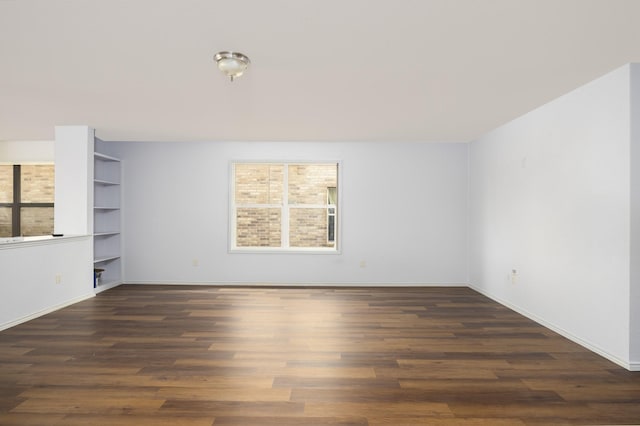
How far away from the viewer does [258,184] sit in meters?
6.90

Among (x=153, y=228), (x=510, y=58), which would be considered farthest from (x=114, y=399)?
(x=153, y=228)

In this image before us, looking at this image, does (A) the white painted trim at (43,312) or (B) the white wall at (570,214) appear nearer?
(B) the white wall at (570,214)

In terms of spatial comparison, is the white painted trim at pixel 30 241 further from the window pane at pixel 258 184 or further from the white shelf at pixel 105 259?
the window pane at pixel 258 184

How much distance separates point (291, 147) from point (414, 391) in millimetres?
4481

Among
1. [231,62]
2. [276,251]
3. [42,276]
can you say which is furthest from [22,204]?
[231,62]

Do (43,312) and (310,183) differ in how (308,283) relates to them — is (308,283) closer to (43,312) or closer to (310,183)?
(310,183)

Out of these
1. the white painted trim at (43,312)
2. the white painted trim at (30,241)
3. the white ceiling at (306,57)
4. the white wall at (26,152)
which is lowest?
the white painted trim at (43,312)

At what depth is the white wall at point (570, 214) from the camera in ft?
9.65

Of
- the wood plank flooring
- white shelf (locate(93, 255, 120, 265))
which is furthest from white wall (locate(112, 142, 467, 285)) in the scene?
the wood plank flooring

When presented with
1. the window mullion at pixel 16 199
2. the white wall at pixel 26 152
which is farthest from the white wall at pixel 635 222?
the window mullion at pixel 16 199

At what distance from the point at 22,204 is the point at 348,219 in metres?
5.61

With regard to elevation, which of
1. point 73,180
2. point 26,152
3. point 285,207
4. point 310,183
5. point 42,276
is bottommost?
point 42,276

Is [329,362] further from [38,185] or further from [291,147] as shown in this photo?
[38,185]

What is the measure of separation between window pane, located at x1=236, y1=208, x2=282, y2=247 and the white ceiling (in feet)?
8.03
